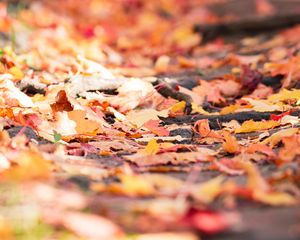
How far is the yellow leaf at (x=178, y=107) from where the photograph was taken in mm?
3234

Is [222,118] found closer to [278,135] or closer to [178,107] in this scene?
[178,107]

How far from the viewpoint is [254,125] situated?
2803 millimetres

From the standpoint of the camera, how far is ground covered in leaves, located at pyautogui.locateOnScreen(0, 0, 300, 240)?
1.59 m

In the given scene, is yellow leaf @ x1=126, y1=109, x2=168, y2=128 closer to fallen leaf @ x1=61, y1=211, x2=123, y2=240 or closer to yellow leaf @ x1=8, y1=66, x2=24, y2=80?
yellow leaf @ x1=8, y1=66, x2=24, y2=80

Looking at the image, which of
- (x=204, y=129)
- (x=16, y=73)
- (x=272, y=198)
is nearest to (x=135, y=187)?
(x=272, y=198)

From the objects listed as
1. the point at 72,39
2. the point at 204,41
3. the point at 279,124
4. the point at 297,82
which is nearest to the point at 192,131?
the point at 279,124

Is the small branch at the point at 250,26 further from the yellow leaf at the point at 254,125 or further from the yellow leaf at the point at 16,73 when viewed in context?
the yellow leaf at the point at 254,125

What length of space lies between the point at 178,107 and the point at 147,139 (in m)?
0.61

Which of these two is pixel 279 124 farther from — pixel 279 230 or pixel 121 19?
pixel 121 19

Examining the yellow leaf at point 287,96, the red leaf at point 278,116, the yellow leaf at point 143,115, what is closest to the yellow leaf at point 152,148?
the yellow leaf at point 143,115

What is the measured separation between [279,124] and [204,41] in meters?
3.56

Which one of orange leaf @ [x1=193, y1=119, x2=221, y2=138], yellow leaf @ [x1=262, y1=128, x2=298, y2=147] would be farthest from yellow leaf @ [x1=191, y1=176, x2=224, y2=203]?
orange leaf @ [x1=193, y1=119, x2=221, y2=138]

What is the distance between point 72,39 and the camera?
18.2 feet

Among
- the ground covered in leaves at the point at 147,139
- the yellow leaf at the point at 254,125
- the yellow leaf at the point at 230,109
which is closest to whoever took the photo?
the ground covered in leaves at the point at 147,139
